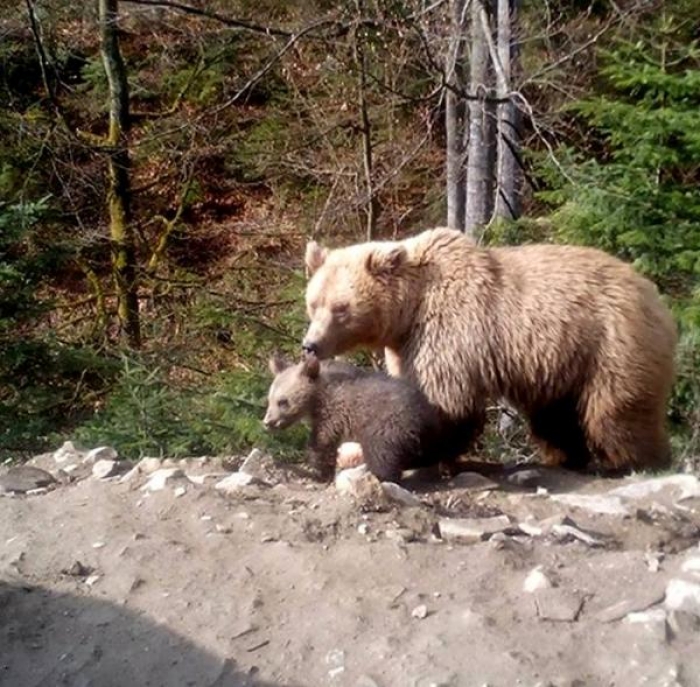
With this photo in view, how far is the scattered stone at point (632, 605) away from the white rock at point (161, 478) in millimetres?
2117

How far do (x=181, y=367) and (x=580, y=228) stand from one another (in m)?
4.90

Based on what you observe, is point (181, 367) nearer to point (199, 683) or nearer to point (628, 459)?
point (628, 459)

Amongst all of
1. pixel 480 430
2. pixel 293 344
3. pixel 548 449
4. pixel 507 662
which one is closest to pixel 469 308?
pixel 480 430

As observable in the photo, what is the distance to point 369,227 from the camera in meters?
12.9

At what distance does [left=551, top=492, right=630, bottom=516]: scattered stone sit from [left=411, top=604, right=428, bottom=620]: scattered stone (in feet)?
4.46

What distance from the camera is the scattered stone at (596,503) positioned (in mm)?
5184

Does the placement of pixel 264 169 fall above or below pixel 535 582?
below

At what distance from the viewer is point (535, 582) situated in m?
4.25

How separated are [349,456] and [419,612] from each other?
2412mm

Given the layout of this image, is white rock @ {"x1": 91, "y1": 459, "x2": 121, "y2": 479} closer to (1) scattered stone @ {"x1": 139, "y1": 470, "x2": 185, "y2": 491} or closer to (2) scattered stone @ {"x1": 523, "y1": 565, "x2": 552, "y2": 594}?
(1) scattered stone @ {"x1": 139, "y1": 470, "x2": 185, "y2": 491}

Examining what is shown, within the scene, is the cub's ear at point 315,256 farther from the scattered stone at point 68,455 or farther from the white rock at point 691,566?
the white rock at point 691,566

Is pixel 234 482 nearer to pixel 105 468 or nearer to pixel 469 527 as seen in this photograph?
pixel 105 468

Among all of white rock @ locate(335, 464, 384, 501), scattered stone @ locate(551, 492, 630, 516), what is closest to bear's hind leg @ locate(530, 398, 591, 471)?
scattered stone @ locate(551, 492, 630, 516)

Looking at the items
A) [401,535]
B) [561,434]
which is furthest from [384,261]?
[401,535]
